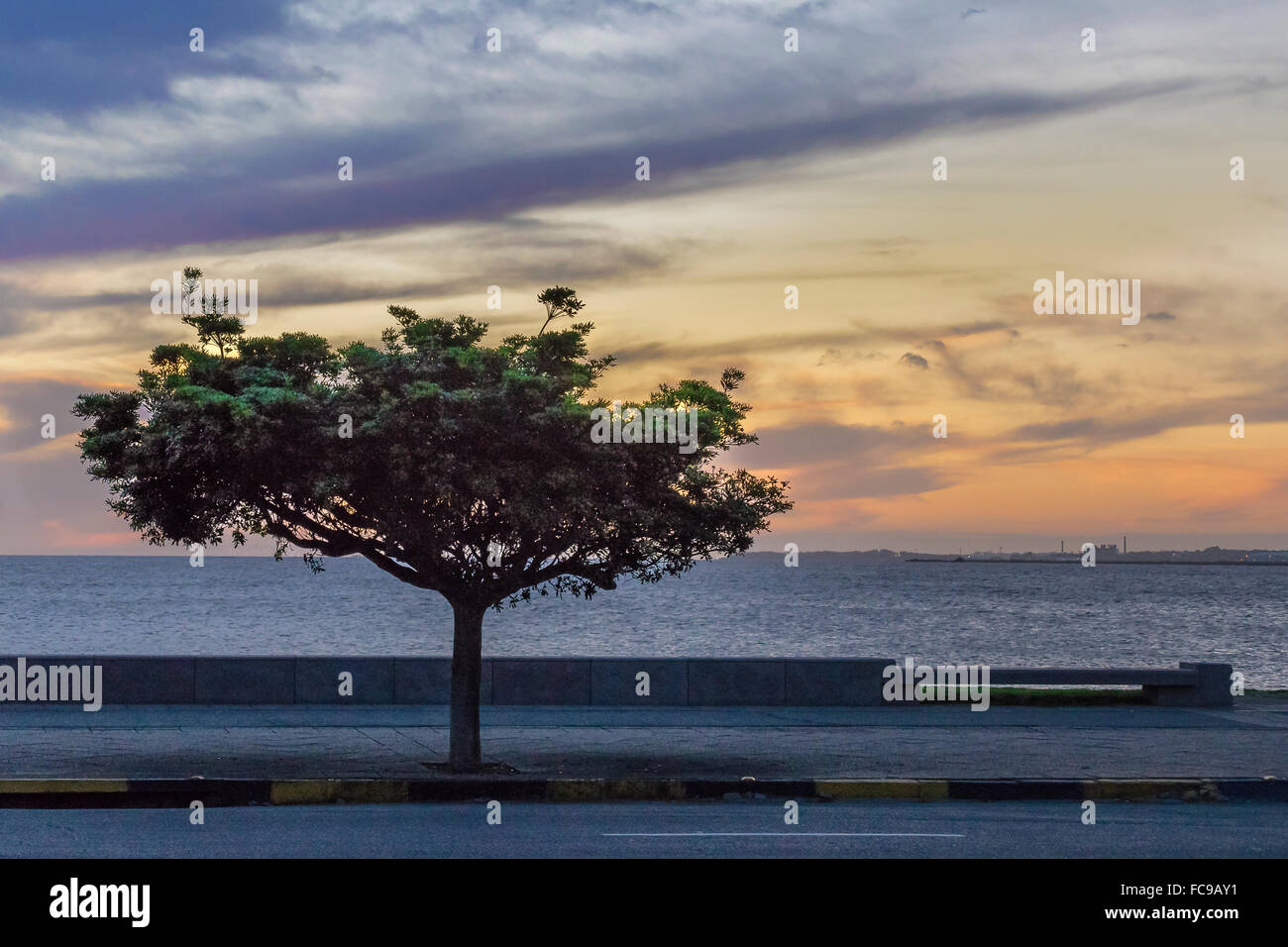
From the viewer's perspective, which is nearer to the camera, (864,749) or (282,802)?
(282,802)

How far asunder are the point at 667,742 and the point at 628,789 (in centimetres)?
353

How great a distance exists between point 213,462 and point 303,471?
33.5 inches

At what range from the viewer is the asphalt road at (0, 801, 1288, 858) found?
34.4 feet

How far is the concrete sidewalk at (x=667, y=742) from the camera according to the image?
14.5 meters

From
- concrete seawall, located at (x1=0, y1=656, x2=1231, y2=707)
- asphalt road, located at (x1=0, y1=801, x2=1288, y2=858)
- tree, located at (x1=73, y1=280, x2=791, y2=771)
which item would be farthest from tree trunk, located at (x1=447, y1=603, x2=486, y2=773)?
concrete seawall, located at (x1=0, y1=656, x2=1231, y2=707)

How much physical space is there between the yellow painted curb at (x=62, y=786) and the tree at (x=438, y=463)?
9.24ft

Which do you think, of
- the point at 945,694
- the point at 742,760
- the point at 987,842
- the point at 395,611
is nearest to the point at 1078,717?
the point at 945,694

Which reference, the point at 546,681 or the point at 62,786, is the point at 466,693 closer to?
the point at 62,786

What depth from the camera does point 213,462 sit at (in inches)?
533

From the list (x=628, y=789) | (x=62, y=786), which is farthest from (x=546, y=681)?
(x=62, y=786)

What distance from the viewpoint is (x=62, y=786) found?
12883 millimetres

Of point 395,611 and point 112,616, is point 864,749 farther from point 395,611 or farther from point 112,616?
point 395,611

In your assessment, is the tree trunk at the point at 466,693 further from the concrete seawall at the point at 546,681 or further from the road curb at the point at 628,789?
the concrete seawall at the point at 546,681

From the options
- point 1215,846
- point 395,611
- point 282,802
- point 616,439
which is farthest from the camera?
point 395,611
